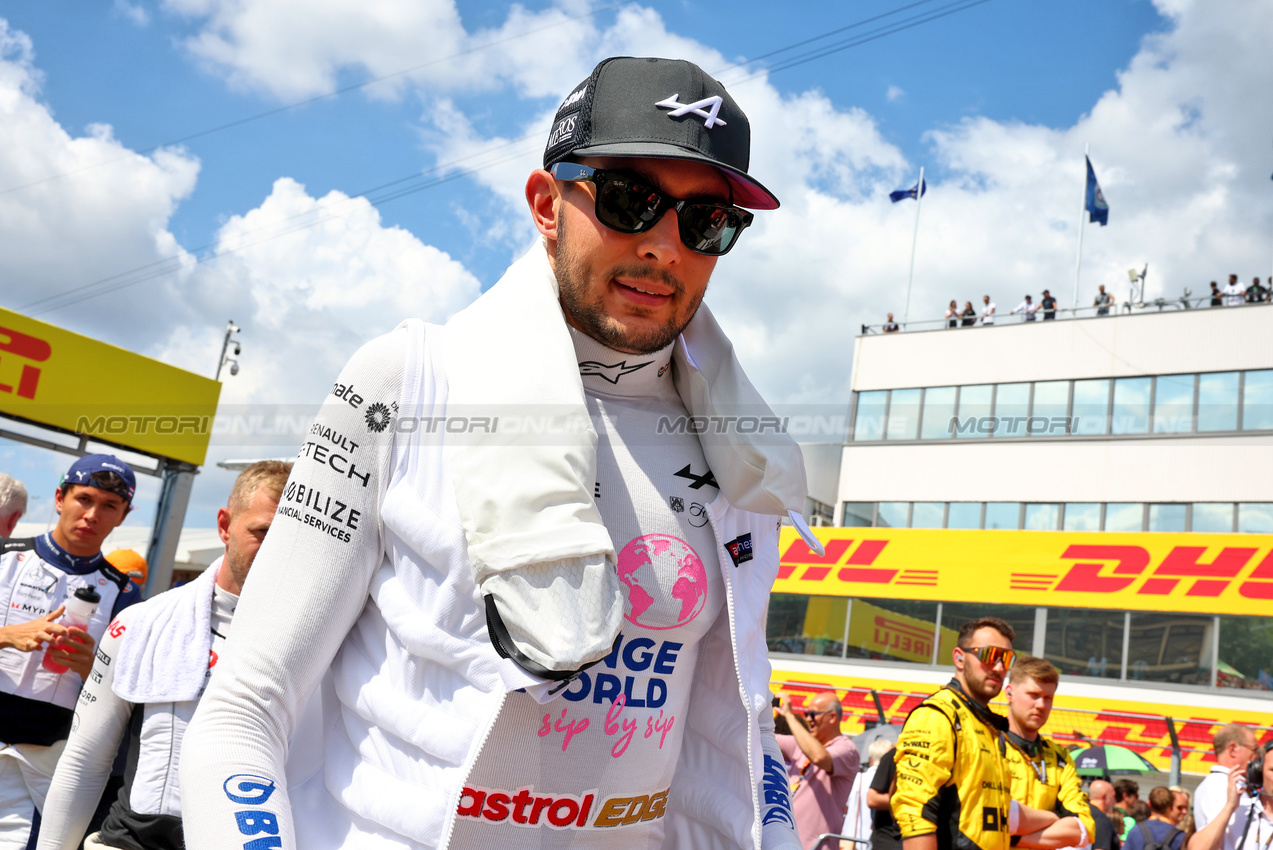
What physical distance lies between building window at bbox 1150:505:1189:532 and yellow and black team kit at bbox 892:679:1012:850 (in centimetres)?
2387

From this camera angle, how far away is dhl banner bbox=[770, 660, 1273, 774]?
67.3 ft

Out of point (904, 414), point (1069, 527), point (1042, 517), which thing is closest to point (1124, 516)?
point (1069, 527)

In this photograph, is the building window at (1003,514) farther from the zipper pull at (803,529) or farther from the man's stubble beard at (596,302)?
the man's stubble beard at (596,302)

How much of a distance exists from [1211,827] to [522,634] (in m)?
6.59

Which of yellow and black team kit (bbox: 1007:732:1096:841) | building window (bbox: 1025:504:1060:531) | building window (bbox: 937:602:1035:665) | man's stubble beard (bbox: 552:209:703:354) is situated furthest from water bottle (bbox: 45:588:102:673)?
building window (bbox: 1025:504:1060:531)

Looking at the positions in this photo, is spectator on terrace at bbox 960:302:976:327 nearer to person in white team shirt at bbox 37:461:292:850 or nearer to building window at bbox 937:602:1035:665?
building window at bbox 937:602:1035:665

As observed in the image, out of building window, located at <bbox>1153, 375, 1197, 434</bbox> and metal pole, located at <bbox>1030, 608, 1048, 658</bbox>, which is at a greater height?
building window, located at <bbox>1153, 375, 1197, 434</bbox>

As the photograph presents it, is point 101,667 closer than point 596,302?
No

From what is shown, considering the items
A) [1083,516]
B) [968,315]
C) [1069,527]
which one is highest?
[968,315]

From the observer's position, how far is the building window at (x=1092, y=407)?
1093 inches

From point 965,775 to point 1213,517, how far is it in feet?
78.9

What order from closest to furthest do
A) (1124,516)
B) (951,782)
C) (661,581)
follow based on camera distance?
(661,581), (951,782), (1124,516)

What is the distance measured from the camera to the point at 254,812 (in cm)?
129

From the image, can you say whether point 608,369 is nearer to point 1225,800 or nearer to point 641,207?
point 641,207
